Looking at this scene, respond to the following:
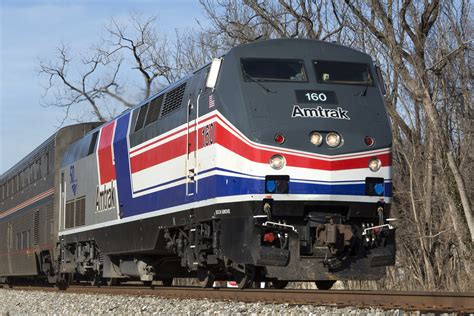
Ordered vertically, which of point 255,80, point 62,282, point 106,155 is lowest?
point 62,282

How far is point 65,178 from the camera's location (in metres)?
21.7

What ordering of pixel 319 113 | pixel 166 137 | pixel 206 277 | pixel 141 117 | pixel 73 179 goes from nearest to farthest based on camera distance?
pixel 319 113 < pixel 206 277 < pixel 166 137 < pixel 141 117 < pixel 73 179

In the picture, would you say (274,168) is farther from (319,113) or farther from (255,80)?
(255,80)

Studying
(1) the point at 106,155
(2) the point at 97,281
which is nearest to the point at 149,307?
(1) the point at 106,155

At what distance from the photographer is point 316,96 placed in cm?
1208

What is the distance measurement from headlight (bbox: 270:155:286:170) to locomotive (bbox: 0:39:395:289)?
0.01 meters

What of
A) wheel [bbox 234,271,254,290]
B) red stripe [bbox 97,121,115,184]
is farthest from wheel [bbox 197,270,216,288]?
red stripe [bbox 97,121,115,184]

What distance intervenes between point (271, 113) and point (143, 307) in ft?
10.7

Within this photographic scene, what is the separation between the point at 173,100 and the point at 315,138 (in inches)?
147

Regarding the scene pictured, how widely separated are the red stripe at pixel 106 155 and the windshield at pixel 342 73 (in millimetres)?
6338

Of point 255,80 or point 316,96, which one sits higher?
point 255,80

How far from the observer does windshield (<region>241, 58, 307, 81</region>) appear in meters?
12.4

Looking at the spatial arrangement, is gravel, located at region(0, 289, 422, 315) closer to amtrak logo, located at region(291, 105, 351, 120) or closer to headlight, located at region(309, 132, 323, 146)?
headlight, located at region(309, 132, 323, 146)

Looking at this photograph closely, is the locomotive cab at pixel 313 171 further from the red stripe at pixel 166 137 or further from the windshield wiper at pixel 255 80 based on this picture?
the red stripe at pixel 166 137
